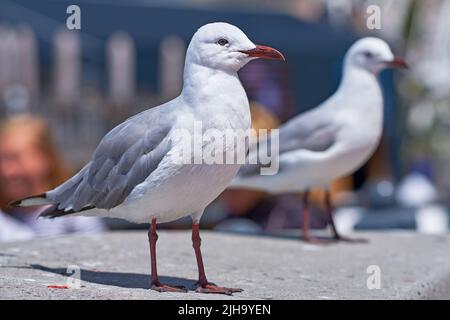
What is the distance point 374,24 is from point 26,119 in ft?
8.77

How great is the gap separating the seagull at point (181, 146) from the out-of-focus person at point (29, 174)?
240 cm

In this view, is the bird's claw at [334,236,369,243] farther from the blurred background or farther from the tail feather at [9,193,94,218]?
the tail feather at [9,193,94,218]

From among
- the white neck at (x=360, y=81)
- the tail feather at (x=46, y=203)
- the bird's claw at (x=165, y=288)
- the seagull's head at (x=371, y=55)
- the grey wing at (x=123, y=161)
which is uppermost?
the seagull's head at (x=371, y=55)

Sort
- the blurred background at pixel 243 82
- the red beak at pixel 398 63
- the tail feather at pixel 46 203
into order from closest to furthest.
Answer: the tail feather at pixel 46 203 < the red beak at pixel 398 63 < the blurred background at pixel 243 82

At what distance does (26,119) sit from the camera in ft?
20.5

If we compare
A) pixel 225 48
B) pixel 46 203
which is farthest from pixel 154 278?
pixel 225 48

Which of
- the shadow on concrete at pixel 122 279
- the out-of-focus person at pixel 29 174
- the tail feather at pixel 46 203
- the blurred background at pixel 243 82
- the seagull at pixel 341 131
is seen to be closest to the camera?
the shadow on concrete at pixel 122 279

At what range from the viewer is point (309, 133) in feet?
17.8

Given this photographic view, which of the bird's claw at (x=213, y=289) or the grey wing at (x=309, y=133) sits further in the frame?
the grey wing at (x=309, y=133)

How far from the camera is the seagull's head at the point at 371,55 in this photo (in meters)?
5.32

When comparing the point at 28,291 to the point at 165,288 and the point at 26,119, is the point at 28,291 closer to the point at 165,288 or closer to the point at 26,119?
the point at 165,288

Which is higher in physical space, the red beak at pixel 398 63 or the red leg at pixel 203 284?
the red beak at pixel 398 63

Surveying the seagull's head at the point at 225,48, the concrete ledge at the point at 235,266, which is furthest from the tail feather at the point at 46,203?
the seagull's head at the point at 225,48

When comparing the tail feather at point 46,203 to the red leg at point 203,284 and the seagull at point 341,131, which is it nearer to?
the red leg at point 203,284
